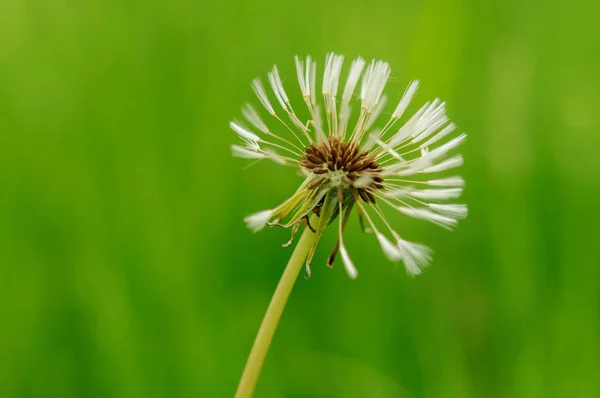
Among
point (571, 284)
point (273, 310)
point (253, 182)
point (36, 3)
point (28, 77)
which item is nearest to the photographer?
point (273, 310)

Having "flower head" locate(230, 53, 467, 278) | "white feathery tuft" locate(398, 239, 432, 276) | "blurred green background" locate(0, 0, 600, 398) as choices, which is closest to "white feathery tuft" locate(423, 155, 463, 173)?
"flower head" locate(230, 53, 467, 278)

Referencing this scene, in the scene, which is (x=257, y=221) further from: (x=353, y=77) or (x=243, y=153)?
(x=353, y=77)

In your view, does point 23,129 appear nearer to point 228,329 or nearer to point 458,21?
point 228,329

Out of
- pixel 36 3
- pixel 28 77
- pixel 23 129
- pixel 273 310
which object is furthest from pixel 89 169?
pixel 273 310

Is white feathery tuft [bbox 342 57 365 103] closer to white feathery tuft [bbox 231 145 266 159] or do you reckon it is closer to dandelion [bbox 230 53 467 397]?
dandelion [bbox 230 53 467 397]

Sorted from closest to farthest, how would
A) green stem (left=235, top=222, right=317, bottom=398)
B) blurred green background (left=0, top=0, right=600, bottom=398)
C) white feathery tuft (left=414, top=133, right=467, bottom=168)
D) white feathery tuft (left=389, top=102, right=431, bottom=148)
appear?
green stem (left=235, top=222, right=317, bottom=398), white feathery tuft (left=414, top=133, right=467, bottom=168), white feathery tuft (left=389, top=102, right=431, bottom=148), blurred green background (left=0, top=0, right=600, bottom=398)

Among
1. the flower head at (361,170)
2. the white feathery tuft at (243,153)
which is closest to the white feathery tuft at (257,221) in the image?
the flower head at (361,170)

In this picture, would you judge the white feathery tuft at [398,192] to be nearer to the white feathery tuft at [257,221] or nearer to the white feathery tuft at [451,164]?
the white feathery tuft at [451,164]

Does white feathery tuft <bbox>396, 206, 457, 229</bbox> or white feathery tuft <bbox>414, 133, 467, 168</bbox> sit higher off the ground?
white feathery tuft <bbox>414, 133, 467, 168</bbox>
